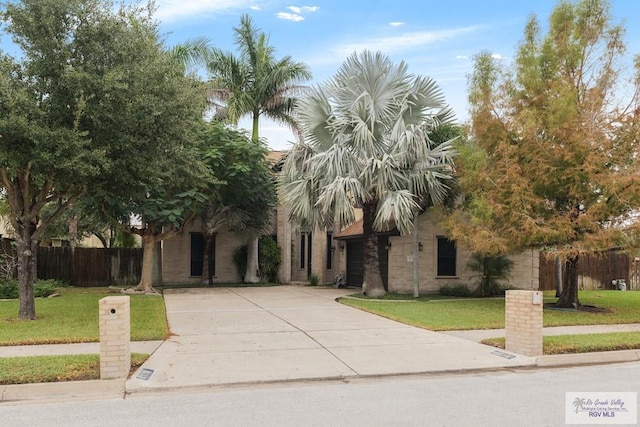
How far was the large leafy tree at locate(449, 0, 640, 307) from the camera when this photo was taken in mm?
13461

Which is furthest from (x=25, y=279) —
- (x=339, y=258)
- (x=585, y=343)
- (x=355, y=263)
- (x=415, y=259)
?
(x=339, y=258)

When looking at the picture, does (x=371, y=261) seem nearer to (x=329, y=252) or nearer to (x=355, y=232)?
(x=355, y=232)

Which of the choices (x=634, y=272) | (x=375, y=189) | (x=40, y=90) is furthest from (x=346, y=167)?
(x=634, y=272)

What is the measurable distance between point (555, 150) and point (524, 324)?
6086 mm

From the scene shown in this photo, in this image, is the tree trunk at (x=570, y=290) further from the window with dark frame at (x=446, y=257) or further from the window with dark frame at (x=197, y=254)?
the window with dark frame at (x=197, y=254)

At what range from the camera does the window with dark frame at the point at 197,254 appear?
989 inches

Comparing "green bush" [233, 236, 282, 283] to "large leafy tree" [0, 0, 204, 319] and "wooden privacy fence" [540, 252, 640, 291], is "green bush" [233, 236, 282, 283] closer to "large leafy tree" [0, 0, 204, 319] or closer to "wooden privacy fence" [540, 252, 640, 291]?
"large leafy tree" [0, 0, 204, 319]

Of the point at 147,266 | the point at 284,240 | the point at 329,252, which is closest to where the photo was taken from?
the point at 147,266

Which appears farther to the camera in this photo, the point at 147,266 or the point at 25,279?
the point at 147,266

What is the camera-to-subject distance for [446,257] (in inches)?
800

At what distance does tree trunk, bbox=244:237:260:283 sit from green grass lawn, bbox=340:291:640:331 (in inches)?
316

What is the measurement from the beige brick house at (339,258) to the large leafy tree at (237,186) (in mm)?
1195

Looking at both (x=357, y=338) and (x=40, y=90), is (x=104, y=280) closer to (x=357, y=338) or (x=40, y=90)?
(x=40, y=90)

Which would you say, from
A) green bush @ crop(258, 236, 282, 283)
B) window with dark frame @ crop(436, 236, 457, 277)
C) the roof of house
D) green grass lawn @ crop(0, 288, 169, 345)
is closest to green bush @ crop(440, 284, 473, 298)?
window with dark frame @ crop(436, 236, 457, 277)
